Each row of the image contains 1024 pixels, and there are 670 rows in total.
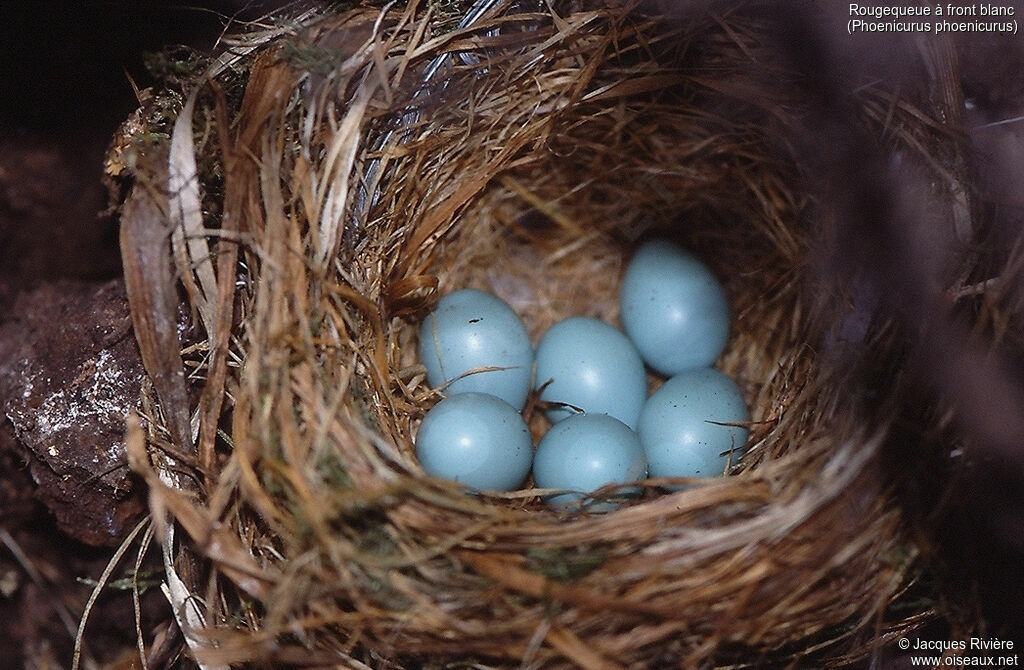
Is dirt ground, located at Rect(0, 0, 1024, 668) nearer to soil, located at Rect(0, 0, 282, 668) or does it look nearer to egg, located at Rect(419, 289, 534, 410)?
soil, located at Rect(0, 0, 282, 668)

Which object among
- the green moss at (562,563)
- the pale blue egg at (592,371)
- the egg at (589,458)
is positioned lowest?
the green moss at (562,563)

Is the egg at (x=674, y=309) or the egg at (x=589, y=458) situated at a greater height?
the egg at (x=674, y=309)

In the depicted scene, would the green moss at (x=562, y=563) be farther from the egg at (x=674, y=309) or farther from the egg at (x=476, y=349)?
the egg at (x=674, y=309)

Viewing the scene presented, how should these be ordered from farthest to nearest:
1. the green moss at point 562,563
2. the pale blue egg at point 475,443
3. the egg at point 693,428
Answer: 1. the egg at point 693,428
2. the pale blue egg at point 475,443
3. the green moss at point 562,563

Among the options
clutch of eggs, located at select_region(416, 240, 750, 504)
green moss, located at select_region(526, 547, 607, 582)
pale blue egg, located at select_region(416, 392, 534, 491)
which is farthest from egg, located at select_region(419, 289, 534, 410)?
green moss, located at select_region(526, 547, 607, 582)

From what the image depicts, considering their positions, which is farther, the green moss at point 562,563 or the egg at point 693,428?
the egg at point 693,428

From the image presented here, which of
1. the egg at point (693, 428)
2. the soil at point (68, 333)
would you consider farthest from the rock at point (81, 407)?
the egg at point (693, 428)

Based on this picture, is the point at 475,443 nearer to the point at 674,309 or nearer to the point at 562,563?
the point at 562,563
